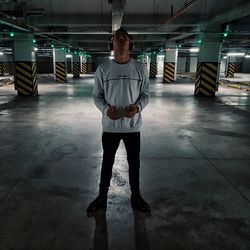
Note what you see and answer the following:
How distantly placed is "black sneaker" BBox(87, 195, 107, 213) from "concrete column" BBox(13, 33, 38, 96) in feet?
38.2

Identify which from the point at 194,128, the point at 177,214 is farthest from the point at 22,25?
the point at 177,214

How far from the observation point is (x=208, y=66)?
1302 cm

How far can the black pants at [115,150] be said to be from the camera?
8.89ft

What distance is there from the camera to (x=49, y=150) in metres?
4.89

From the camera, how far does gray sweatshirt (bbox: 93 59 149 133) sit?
8.41 ft

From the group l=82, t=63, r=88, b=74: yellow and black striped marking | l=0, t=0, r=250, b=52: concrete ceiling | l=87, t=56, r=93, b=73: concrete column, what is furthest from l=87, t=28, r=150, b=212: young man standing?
l=87, t=56, r=93, b=73: concrete column

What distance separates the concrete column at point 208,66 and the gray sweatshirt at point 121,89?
11180 mm

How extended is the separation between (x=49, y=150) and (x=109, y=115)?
9.06 feet

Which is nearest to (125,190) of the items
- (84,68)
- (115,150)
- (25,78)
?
(115,150)

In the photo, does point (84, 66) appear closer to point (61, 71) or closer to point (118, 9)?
point (61, 71)

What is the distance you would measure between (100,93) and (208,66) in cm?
1155

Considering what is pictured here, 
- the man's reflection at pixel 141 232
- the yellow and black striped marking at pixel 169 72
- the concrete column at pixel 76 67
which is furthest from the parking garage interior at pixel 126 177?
the concrete column at pixel 76 67

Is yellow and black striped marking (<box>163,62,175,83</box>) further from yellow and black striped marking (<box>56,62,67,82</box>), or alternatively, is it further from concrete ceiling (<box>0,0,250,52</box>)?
concrete ceiling (<box>0,0,250,52</box>)

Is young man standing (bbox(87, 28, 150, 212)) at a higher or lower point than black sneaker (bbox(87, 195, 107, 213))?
higher
